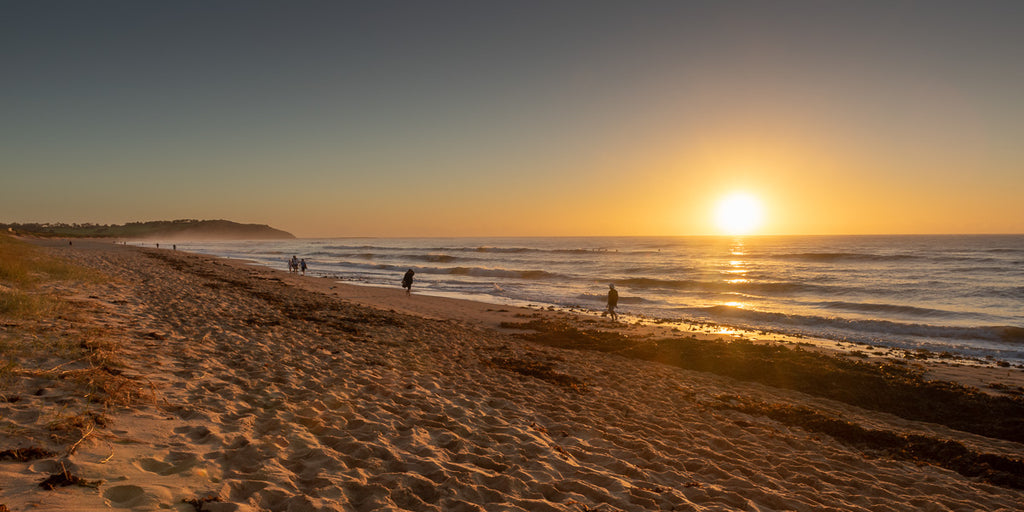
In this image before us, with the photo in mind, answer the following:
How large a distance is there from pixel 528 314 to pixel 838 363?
459 inches

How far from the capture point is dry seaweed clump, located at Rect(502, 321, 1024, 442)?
9375 millimetres

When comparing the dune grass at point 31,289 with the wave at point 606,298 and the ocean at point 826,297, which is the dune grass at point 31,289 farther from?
the wave at point 606,298

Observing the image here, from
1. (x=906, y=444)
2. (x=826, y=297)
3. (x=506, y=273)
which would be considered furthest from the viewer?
(x=506, y=273)

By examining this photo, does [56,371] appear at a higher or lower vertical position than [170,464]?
higher

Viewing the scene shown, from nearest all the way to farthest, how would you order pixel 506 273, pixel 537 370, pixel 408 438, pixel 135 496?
pixel 135 496 → pixel 408 438 → pixel 537 370 → pixel 506 273

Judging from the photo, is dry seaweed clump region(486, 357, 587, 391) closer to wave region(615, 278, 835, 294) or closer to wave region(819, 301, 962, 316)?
wave region(819, 301, 962, 316)

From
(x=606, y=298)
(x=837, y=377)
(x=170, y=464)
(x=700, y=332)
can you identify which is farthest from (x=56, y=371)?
(x=606, y=298)

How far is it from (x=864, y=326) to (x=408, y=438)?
2273 cm

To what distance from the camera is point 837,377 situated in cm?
1137

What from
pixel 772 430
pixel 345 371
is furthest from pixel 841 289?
pixel 345 371

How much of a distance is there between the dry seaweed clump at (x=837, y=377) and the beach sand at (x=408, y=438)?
0.79 meters

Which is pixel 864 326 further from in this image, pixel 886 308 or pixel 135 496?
pixel 135 496

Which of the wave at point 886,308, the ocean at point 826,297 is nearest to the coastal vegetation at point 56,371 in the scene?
the ocean at point 826,297

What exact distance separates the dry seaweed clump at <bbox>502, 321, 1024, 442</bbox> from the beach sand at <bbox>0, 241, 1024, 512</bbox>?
79cm
